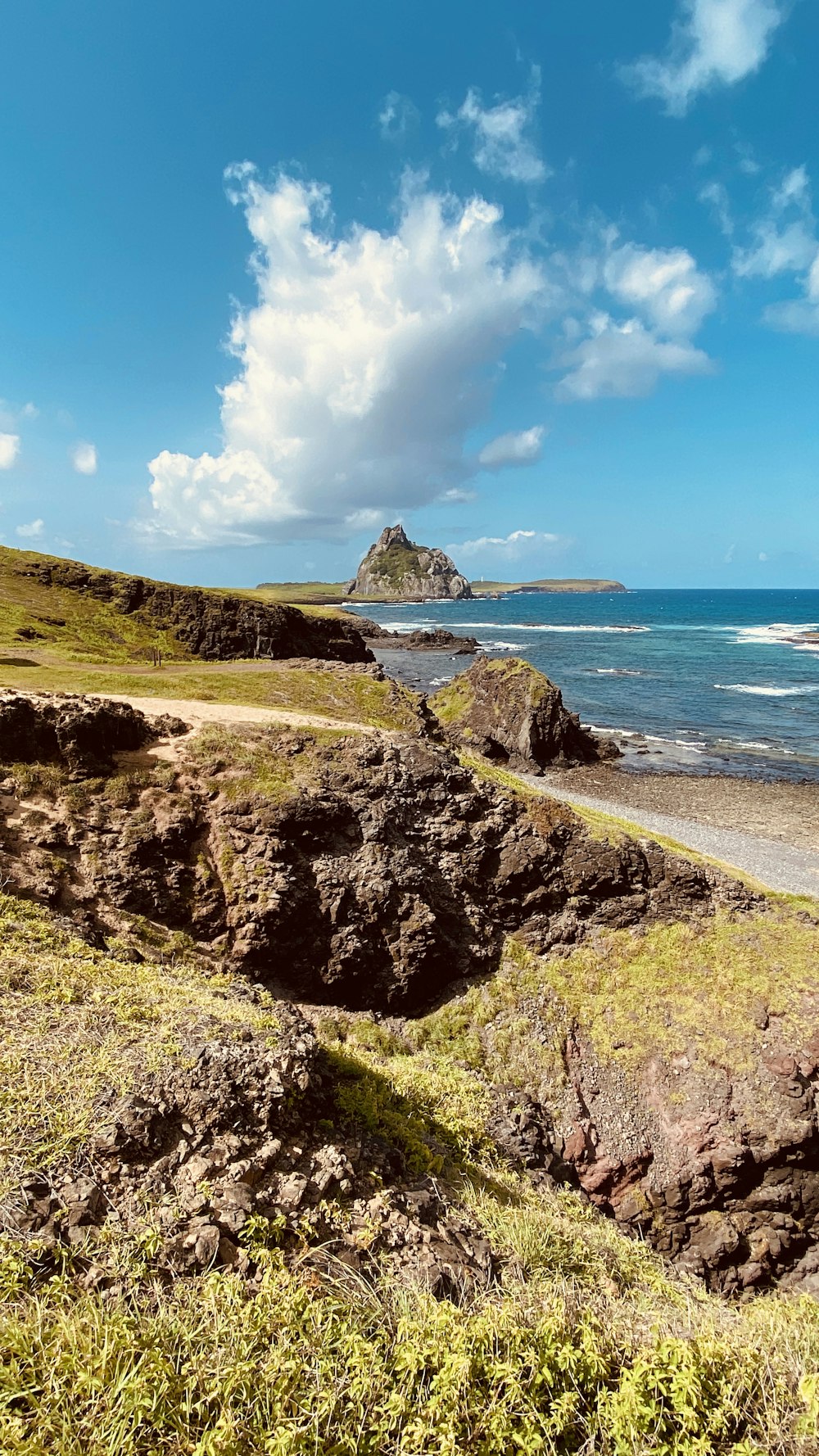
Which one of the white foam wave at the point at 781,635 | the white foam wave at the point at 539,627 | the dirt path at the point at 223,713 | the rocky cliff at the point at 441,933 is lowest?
the rocky cliff at the point at 441,933

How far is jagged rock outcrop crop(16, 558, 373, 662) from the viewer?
49.5m

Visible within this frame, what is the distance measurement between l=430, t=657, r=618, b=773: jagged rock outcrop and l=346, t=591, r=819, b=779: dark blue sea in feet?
18.8

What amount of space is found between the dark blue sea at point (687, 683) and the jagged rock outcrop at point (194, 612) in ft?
75.0

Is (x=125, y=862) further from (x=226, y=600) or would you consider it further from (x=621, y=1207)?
(x=226, y=600)

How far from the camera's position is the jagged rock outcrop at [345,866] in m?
14.8

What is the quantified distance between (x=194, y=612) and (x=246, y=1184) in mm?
51551

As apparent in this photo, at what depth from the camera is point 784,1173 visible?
13.1m

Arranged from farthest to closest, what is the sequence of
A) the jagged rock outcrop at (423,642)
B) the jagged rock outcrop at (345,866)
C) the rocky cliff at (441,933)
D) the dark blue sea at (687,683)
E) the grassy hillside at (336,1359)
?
the jagged rock outcrop at (423,642) < the dark blue sea at (687,683) < the jagged rock outcrop at (345,866) < the rocky cliff at (441,933) < the grassy hillside at (336,1359)

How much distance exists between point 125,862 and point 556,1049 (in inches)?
448

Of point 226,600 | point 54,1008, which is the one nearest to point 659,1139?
point 54,1008

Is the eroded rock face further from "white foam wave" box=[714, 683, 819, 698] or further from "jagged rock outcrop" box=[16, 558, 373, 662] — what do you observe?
"white foam wave" box=[714, 683, 819, 698]

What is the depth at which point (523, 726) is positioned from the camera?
47312mm

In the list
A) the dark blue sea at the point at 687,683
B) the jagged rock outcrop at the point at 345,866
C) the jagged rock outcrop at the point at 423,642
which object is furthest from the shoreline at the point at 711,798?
the jagged rock outcrop at the point at 423,642

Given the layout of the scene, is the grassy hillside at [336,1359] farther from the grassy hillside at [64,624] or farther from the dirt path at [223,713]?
the grassy hillside at [64,624]
